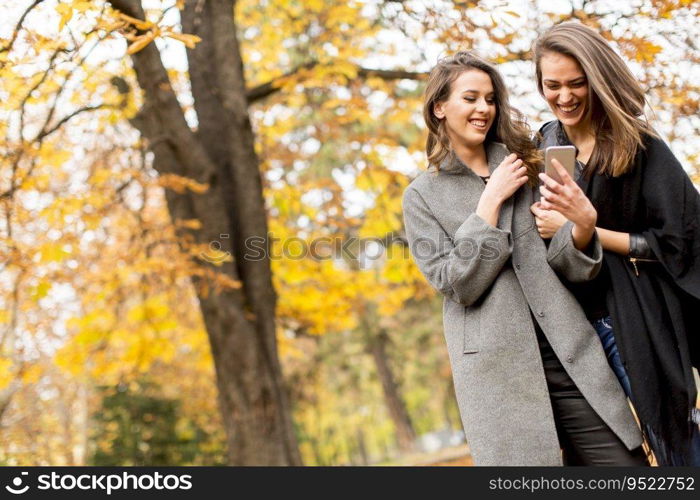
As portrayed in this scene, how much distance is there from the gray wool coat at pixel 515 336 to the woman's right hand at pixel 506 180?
0.10 metres

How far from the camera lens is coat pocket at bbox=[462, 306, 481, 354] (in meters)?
2.81

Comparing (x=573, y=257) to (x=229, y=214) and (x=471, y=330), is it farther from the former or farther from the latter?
(x=229, y=214)

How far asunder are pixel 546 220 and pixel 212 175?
4.91 m

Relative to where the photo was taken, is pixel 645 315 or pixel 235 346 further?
pixel 235 346

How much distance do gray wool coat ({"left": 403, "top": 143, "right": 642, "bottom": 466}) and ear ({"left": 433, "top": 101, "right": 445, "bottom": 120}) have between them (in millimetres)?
455

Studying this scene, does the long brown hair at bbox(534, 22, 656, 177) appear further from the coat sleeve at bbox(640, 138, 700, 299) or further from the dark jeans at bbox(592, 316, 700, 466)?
the dark jeans at bbox(592, 316, 700, 466)

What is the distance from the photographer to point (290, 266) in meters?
10.1

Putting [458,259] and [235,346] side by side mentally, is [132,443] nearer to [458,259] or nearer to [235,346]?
[235,346]

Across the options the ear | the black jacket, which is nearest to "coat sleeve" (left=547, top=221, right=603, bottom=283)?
the black jacket

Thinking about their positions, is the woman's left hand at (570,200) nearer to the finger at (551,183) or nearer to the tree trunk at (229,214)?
the finger at (551,183)

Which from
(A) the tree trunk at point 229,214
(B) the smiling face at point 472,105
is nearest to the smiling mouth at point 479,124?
(B) the smiling face at point 472,105

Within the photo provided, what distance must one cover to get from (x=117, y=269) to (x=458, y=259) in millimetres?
6023
